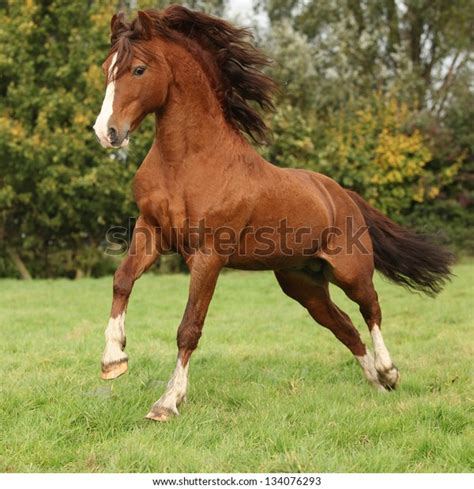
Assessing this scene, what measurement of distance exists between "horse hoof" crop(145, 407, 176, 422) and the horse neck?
151 cm

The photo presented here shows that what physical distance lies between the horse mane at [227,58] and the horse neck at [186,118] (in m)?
0.13

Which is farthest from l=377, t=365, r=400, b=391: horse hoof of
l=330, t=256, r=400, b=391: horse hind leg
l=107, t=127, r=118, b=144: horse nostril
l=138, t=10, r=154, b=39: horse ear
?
l=138, t=10, r=154, b=39: horse ear

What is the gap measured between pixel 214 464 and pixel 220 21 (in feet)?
9.06

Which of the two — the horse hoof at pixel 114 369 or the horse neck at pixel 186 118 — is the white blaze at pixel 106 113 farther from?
the horse hoof at pixel 114 369

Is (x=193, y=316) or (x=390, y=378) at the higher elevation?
(x=193, y=316)

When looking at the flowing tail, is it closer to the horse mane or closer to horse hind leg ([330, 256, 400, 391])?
horse hind leg ([330, 256, 400, 391])

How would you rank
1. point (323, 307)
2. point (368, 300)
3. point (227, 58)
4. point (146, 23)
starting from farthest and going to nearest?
point (323, 307) → point (368, 300) → point (227, 58) → point (146, 23)

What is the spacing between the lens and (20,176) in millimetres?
15844

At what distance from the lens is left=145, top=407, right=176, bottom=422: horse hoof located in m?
3.76

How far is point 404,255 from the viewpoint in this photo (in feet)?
18.2

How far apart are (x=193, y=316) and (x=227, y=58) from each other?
174 centimetres

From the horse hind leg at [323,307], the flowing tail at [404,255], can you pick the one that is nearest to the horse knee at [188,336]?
the horse hind leg at [323,307]

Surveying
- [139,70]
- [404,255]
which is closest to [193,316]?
[139,70]

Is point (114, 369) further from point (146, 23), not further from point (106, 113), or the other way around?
point (146, 23)
